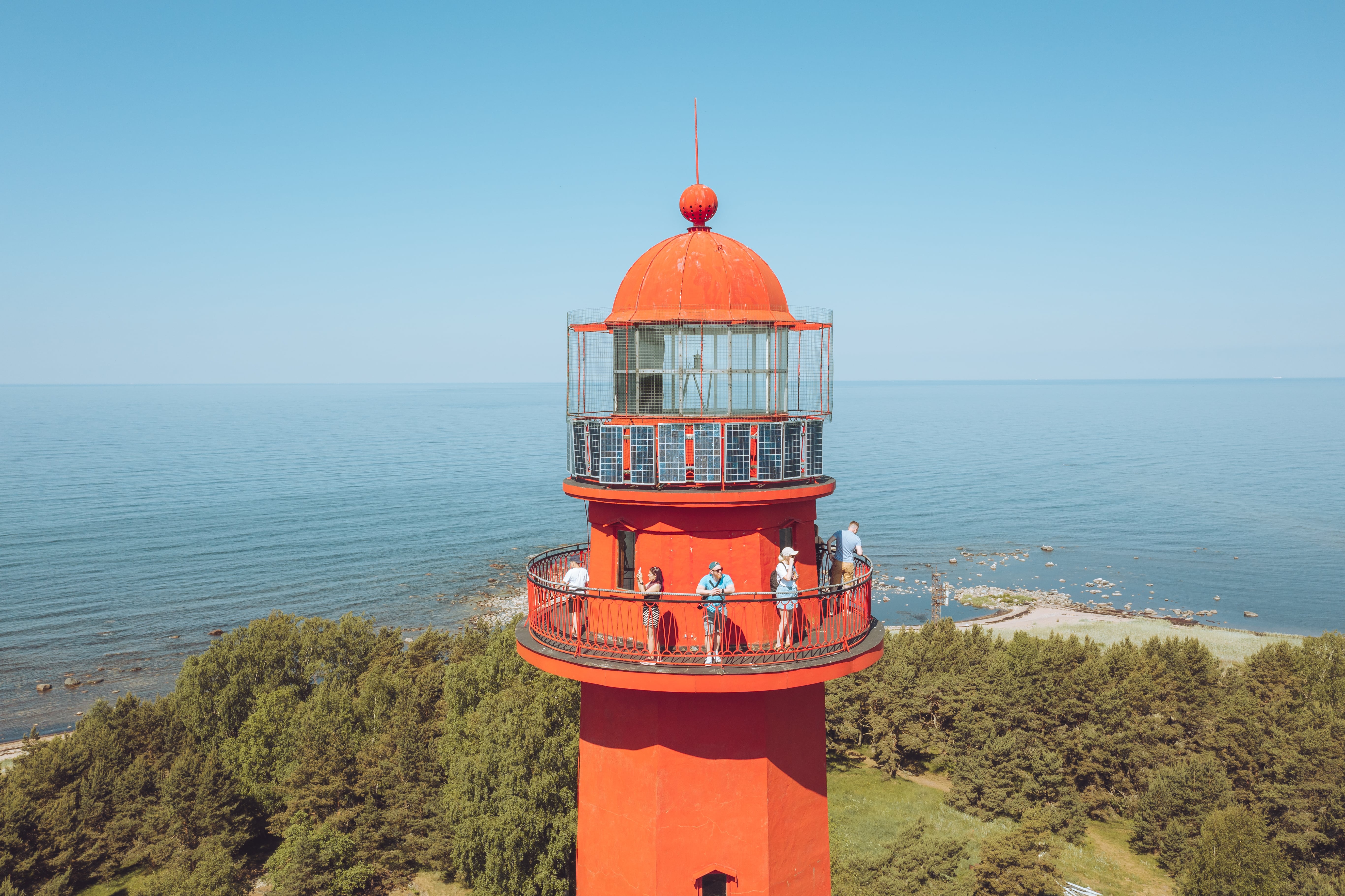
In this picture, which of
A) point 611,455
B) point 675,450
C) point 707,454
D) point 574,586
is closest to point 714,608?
point 707,454

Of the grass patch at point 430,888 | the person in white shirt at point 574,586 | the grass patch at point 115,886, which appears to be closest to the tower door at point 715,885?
the person in white shirt at point 574,586

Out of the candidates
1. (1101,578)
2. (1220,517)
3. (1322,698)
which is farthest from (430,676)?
(1220,517)

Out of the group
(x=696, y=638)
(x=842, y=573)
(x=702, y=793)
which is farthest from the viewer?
(x=842, y=573)

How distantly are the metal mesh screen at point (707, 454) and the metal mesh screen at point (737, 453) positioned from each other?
9cm

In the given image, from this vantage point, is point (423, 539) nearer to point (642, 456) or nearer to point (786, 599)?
point (642, 456)

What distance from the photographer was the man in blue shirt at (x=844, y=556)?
490 inches

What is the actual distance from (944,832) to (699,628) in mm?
32144

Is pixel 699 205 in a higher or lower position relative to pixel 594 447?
higher

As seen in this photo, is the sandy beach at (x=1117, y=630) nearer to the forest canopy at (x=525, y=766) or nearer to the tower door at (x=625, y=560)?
the forest canopy at (x=525, y=766)

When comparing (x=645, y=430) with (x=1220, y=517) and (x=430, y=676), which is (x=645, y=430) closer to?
(x=430, y=676)

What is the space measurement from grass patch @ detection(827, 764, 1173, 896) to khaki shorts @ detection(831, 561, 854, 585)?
20833 millimetres

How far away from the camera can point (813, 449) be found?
38.5ft

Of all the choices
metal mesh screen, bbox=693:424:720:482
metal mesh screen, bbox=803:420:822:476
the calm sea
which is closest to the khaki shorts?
metal mesh screen, bbox=803:420:822:476

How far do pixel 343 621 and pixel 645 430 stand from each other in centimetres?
4147
